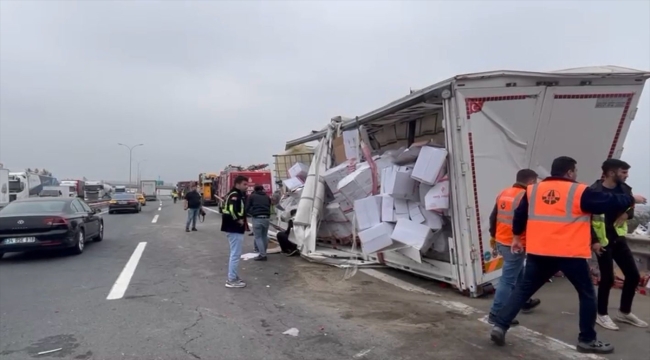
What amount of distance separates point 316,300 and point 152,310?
2.10 meters

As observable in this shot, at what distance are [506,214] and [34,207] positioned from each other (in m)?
10.4

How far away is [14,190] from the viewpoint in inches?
1102

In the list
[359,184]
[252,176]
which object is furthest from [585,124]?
[252,176]

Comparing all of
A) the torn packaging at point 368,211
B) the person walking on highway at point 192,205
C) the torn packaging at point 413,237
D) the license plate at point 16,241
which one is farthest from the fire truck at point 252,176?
the torn packaging at point 413,237

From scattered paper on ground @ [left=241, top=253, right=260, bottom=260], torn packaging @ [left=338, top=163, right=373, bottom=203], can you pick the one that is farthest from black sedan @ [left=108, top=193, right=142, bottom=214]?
torn packaging @ [left=338, top=163, right=373, bottom=203]

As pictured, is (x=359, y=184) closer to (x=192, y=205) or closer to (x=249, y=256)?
(x=249, y=256)

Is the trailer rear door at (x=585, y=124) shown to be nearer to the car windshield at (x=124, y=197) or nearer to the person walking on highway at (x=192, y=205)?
the person walking on highway at (x=192, y=205)

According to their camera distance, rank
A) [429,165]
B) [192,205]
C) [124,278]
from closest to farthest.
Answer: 1. [429,165]
2. [124,278]
3. [192,205]

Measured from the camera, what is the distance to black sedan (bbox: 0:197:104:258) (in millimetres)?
10031

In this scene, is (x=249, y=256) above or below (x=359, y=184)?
below

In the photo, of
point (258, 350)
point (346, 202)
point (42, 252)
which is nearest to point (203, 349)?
point (258, 350)

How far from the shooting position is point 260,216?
10008 millimetres

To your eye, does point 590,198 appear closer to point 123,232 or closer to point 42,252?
point 42,252

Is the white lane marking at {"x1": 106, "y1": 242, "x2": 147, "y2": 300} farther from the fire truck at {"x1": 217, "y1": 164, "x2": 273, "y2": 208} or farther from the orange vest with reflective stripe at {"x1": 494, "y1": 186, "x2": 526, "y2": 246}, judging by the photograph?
the fire truck at {"x1": 217, "y1": 164, "x2": 273, "y2": 208}
